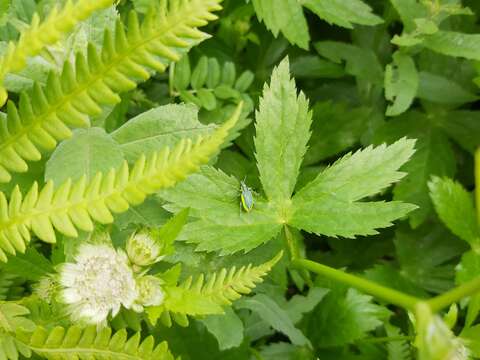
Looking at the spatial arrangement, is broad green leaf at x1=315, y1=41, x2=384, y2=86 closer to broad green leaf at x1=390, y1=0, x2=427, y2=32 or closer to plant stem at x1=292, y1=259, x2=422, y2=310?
broad green leaf at x1=390, y1=0, x2=427, y2=32

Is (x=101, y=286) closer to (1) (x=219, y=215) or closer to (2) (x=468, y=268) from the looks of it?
(1) (x=219, y=215)

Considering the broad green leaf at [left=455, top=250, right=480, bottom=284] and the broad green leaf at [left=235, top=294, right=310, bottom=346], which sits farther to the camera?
the broad green leaf at [left=455, top=250, right=480, bottom=284]

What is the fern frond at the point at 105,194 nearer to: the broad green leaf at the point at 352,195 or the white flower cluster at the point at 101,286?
the white flower cluster at the point at 101,286

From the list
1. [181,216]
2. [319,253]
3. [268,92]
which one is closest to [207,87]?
[268,92]

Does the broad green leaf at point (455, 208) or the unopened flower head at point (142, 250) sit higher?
the unopened flower head at point (142, 250)

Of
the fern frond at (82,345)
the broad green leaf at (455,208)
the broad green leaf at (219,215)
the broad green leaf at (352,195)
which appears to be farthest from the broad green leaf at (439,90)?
the fern frond at (82,345)

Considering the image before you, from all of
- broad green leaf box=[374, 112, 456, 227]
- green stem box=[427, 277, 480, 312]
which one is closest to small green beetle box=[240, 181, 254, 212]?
green stem box=[427, 277, 480, 312]
